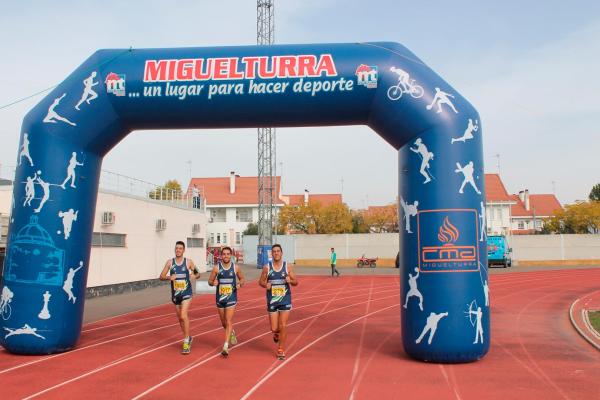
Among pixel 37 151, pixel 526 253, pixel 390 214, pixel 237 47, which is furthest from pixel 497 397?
pixel 390 214

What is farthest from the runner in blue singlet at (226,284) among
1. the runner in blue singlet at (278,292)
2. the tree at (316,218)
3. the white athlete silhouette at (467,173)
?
the tree at (316,218)

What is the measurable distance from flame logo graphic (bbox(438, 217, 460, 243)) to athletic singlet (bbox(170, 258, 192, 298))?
4288mm

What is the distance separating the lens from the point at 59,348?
29.8 feet

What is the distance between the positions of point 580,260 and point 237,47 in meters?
41.9

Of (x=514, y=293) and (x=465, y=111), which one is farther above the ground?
(x=465, y=111)

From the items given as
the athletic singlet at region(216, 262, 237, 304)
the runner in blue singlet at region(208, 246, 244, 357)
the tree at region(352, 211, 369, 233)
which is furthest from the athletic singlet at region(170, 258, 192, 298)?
the tree at region(352, 211, 369, 233)

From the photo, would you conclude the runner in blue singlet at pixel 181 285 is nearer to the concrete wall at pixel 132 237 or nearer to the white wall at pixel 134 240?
the concrete wall at pixel 132 237

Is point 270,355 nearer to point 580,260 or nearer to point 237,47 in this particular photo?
point 237,47

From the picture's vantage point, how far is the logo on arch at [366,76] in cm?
890

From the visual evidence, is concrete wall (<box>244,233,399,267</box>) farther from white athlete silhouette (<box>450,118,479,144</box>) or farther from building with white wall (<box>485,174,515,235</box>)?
white athlete silhouette (<box>450,118,479,144</box>)

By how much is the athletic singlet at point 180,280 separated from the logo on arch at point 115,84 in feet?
9.96

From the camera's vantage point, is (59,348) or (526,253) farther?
(526,253)

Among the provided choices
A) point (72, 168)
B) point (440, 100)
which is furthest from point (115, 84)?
point (440, 100)

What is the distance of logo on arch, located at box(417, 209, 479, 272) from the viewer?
8242 millimetres
